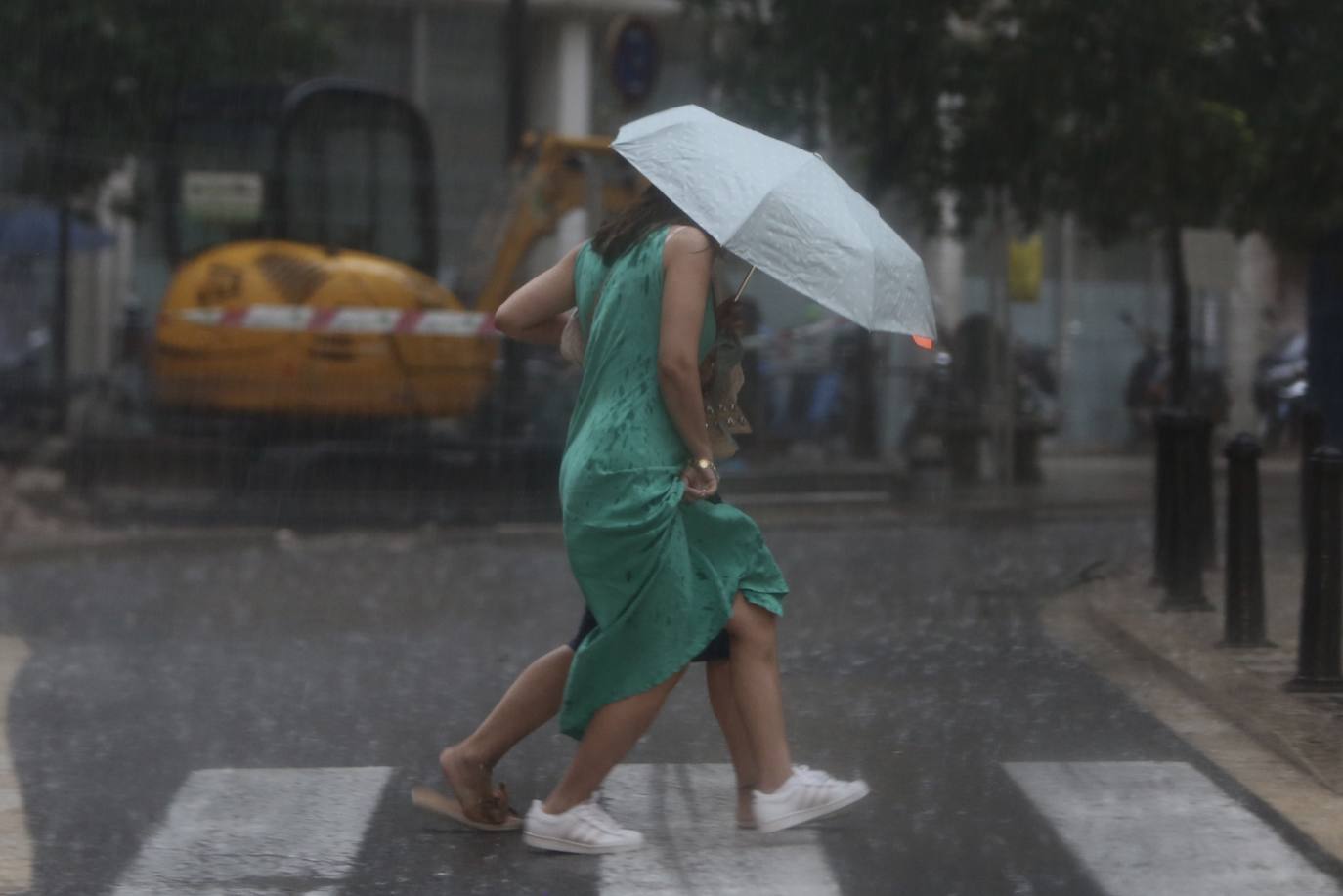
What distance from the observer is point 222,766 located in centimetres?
654

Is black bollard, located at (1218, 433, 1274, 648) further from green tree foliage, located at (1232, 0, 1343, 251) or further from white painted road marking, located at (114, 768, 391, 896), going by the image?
green tree foliage, located at (1232, 0, 1343, 251)

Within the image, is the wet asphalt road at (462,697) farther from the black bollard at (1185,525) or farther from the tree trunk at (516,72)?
the tree trunk at (516,72)

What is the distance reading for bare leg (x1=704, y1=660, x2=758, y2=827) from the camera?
5.49 metres

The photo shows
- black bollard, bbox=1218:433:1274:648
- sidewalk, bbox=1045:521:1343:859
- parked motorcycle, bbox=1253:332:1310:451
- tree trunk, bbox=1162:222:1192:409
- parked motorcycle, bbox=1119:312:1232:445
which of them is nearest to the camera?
sidewalk, bbox=1045:521:1343:859

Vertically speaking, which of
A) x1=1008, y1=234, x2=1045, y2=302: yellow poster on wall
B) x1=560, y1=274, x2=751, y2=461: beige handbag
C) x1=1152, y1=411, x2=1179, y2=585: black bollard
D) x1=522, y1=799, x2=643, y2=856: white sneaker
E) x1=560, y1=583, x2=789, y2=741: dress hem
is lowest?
x1=522, y1=799, x2=643, y2=856: white sneaker

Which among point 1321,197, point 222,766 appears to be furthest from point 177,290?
point 222,766

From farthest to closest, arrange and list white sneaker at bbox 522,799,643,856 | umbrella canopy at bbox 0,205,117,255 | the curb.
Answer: umbrella canopy at bbox 0,205,117,255
the curb
white sneaker at bbox 522,799,643,856

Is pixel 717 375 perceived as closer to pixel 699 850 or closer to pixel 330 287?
pixel 699 850

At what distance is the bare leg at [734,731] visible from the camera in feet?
18.0

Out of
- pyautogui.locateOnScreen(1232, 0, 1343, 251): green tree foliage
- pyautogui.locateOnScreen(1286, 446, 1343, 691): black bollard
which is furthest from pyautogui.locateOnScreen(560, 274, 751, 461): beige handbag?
pyautogui.locateOnScreen(1232, 0, 1343, 251): green tree foliage

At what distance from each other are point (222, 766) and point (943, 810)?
214 centimetres

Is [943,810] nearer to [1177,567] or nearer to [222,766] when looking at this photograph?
[222,766]

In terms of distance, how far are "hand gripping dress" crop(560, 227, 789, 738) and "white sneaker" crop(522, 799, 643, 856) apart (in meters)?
0.22

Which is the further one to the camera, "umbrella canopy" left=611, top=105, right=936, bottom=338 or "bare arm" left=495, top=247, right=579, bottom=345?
"bare arm" left=495, top=247, right=579, bottom=345
